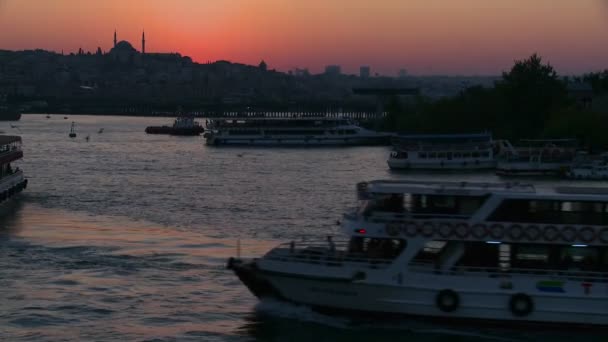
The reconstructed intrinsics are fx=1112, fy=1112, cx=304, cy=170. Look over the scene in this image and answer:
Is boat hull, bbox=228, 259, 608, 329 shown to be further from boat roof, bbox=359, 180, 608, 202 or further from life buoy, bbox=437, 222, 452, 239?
boat roof, bbox=359, 180, 608, 202

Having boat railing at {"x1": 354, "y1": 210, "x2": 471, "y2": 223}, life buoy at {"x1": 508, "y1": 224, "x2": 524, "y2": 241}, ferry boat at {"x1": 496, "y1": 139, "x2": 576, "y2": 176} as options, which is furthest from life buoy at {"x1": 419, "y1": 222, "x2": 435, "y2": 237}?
ferry boat at {"x1": 496, "y1": 139, "x2": 576, "y2": 176}

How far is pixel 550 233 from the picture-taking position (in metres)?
11.1

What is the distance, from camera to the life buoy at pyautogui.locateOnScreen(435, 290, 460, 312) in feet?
36.1

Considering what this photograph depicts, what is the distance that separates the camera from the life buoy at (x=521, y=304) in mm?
11000

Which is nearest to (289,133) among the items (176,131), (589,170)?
(176,131)

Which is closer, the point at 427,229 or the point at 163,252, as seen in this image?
the point at 427,229

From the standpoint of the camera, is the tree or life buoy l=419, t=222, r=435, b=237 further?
the tree

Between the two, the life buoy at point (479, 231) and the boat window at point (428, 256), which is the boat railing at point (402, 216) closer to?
the life buoy at point (479, 231)

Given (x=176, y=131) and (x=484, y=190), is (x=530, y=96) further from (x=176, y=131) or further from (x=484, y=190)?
(x=484, y=190)

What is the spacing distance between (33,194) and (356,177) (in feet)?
33.7

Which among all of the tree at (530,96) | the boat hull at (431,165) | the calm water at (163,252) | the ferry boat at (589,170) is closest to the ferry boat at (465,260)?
the calm water at (163,252)

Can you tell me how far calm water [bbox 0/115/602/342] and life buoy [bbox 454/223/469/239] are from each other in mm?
931

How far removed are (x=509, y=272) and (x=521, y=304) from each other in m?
0.35

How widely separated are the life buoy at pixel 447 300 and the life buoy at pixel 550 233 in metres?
1.08
